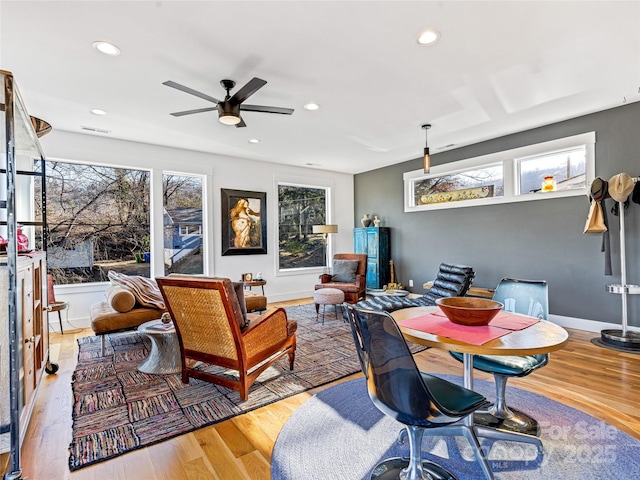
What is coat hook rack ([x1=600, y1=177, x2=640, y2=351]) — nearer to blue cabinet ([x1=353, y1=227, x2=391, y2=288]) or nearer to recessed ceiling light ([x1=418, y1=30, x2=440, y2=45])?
recessed ceiling light ([x1=418, y1=30, x2=440, y2=45])

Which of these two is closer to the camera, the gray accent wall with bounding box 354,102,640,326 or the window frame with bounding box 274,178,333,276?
the gray accent wall with bounding box 354,102,640,326

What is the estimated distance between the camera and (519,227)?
4.83 metres

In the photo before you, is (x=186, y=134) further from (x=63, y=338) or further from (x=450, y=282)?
(x=450, y=282)

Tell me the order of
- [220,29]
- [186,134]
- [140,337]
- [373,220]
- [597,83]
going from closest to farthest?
[220,29] → [597,83] → [140,337] → [186,134] → [373,220]

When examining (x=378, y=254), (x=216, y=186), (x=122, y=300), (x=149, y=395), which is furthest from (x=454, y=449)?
(x=216, y=186)

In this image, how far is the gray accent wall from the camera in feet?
12.8

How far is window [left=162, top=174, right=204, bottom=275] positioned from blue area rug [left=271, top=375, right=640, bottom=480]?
157 inches

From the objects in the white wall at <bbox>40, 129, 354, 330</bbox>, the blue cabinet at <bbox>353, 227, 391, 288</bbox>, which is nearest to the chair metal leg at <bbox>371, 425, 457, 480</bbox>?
the white wall at <bbox>40, 129, 354, 330</bbox>

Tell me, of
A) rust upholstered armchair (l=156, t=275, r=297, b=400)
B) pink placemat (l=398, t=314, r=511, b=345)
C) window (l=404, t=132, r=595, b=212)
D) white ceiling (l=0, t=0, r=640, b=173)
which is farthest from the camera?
window (l=404, t=132, r=595, b=212)

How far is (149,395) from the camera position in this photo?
2.59 metres

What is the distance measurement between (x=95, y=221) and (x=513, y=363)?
17.7ft

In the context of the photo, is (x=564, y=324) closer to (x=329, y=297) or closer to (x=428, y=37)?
(x=329, y=297)

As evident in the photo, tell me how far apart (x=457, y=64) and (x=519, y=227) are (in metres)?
2.91

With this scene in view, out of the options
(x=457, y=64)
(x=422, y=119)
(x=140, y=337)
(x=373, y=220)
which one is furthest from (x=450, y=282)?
(x=140, y=337)
